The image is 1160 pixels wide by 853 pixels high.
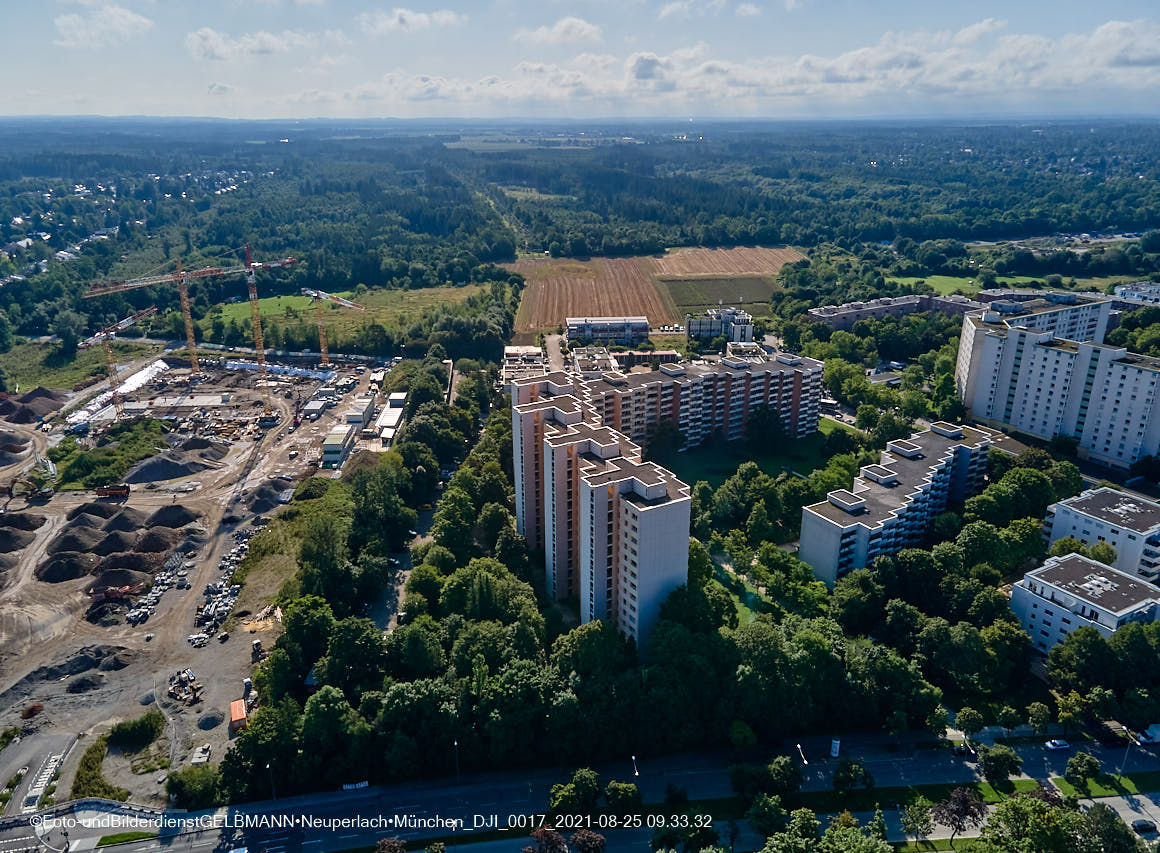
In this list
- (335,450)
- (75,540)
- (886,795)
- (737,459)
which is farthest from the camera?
(335,450)

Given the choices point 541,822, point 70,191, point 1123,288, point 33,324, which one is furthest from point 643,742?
point 70,191

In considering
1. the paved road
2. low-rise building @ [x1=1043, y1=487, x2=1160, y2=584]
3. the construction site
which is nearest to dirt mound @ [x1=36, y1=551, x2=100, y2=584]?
the construction site

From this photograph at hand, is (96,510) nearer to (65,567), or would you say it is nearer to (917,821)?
(65,567)

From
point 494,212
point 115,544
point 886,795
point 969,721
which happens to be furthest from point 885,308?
point 494,212

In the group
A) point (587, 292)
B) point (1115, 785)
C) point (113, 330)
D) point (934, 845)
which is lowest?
point (934, 845)

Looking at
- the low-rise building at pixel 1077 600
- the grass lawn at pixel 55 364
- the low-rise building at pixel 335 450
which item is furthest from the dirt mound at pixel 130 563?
the low-rise building at pixel 1077 600

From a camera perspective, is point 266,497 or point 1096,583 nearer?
point 1096,583
